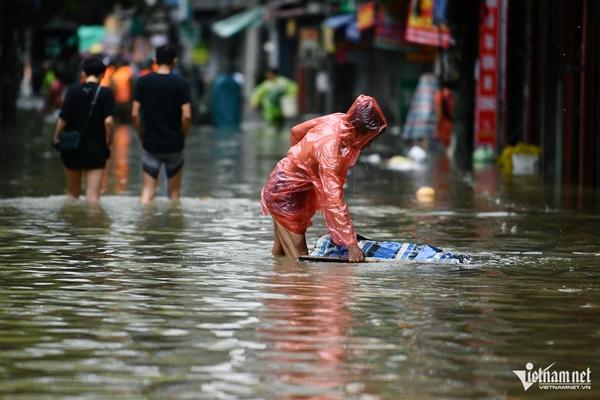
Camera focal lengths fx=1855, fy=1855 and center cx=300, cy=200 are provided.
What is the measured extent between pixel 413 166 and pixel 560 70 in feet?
13.7

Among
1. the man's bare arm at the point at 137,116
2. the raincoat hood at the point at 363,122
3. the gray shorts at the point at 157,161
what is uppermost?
the raincoat hood at the point at 363,122

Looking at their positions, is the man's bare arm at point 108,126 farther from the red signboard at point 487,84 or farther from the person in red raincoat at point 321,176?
the red signboard at point 487,84

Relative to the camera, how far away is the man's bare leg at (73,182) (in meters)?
18.1

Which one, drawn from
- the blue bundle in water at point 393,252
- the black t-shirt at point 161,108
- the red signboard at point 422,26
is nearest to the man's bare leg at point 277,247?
the blue bundle in water at point 393,252

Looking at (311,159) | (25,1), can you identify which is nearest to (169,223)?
(311,159)

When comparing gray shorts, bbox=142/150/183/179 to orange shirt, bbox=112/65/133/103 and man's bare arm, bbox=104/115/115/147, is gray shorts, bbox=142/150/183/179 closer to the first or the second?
man's bare arm, bbox=104/115/115/147

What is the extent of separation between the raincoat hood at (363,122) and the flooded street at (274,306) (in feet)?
2.82

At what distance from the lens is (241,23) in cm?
7162

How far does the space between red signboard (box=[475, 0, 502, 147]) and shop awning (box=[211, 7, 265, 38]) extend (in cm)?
4038

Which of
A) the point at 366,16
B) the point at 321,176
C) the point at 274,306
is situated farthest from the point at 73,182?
the point at 366,16

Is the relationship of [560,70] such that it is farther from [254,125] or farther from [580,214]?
[254,125]

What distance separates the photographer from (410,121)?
1303 inches

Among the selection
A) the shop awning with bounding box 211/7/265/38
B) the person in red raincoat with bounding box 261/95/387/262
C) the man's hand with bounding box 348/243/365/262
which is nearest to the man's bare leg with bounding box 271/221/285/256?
the person in red raincoat with bounding box 261/95/387/262

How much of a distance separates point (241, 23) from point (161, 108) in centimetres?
5426
